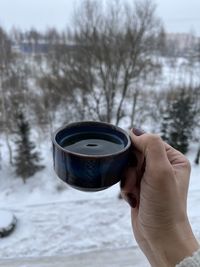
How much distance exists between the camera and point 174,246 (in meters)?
0.93

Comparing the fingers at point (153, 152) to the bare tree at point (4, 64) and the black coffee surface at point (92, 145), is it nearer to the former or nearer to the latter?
the black coffee surface at point (92, 145)

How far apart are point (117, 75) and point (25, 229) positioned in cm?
464

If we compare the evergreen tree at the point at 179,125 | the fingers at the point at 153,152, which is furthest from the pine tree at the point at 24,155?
the fingers at the point at 153,152

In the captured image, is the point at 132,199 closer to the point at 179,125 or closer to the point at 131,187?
the point at 131,187

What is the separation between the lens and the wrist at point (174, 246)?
2.99 ft

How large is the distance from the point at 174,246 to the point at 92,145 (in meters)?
0.43

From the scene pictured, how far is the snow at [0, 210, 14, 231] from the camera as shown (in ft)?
14.6

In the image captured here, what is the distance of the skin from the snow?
3913 millimetres

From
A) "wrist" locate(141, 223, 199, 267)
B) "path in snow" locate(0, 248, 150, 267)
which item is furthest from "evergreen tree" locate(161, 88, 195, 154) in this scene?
"wrist" locate(141, 223, 199, 267)

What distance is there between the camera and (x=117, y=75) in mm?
7602

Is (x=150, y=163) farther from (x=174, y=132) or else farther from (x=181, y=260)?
(x=174, y=132)

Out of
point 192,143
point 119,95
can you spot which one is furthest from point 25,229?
point 192,143

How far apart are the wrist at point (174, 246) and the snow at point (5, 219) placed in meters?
3.97

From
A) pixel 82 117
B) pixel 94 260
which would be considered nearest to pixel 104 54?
pixel 82 117
